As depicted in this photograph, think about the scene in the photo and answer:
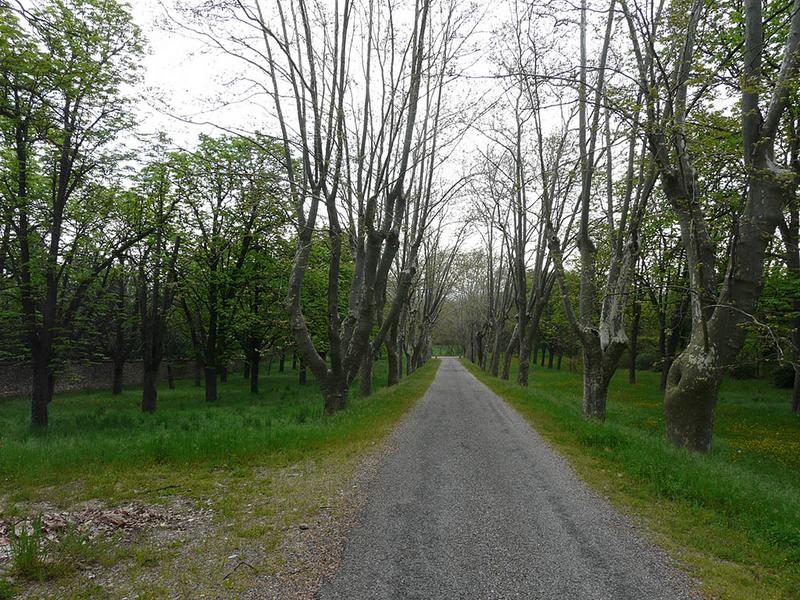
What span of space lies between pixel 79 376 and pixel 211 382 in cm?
533

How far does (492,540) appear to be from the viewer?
3.94 meters

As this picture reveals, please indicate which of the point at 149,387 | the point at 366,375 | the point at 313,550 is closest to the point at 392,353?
the point at 366,375

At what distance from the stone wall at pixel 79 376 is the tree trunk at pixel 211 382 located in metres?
4.25

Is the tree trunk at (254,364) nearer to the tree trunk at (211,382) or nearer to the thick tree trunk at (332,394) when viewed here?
the tree trunk at (211,382)

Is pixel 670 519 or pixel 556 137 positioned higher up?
pixel 556 137

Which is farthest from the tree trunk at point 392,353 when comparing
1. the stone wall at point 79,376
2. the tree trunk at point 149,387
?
the stone wall at point 79,376

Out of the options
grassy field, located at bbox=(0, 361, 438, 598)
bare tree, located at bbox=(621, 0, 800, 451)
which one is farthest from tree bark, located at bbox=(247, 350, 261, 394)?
bare tree, located at bbox=(621, 0, 800, 451)

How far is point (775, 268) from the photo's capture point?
14.3m

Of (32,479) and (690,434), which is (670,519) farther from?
(32,479)

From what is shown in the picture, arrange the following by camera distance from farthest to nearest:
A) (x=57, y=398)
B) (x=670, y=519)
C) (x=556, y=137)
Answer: (x=57, y=398)
(x=556, y=137)
(x=670, y=519)

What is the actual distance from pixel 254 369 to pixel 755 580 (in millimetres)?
21369

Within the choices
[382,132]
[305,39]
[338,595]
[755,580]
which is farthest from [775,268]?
[338,595]

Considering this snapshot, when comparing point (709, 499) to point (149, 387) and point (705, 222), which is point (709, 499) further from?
point (149, 387)

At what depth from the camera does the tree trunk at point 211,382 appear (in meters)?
19.0
